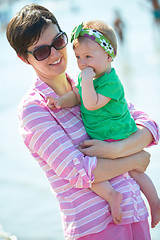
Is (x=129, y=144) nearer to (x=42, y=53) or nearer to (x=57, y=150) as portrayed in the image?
(x=57, y=150)

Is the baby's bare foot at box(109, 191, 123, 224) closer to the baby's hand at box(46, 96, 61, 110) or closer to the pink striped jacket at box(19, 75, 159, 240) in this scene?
the pink striped jacket at box(19, 75, 159, 240)

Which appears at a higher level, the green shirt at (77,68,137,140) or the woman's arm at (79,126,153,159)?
the green shirt at (77,68,137,140)

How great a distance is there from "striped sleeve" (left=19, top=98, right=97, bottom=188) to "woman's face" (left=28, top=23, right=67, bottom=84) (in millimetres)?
306

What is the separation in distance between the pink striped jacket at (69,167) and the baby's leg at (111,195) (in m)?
0.05

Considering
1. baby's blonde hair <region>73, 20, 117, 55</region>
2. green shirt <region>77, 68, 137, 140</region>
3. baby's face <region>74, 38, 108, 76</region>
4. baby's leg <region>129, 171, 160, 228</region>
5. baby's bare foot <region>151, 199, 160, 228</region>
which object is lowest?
baby's bare foot <region>151, 199, 160, 228</region>

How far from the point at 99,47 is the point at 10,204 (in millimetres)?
2667

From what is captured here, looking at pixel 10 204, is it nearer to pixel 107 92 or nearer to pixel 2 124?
pixel 107 92

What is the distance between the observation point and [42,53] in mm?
2762

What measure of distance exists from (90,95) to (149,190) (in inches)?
29.7

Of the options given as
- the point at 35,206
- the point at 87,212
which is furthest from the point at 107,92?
the point at 35,206

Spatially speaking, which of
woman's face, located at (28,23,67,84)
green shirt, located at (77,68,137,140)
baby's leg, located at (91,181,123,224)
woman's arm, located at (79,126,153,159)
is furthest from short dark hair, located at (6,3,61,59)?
baby's leg, located at (91,181,123,224)

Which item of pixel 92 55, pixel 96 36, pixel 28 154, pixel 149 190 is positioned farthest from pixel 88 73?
pixel 28 154

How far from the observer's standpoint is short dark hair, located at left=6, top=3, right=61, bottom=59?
272 centimetres

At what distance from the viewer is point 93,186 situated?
2689 millimetres
